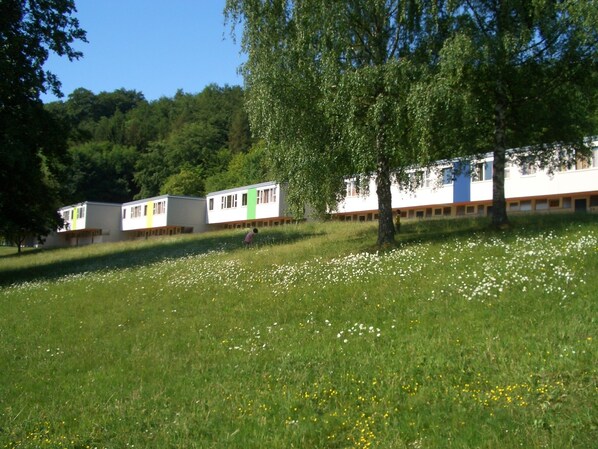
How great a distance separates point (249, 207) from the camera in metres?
56.7

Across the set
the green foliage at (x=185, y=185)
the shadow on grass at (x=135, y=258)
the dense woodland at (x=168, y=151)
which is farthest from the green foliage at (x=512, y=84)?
the green foliage at (x=185, y=185)

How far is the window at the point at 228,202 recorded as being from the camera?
59506 mm

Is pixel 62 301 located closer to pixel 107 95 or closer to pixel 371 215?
pixel 371 215

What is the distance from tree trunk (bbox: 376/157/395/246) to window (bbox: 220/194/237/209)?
134 ft

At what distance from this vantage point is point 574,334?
807cm

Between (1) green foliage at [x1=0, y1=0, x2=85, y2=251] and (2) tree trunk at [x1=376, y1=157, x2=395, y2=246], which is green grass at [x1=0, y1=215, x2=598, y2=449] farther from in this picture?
(1) green foliage at [x1=0, y1=0, x2=85, y2=251]

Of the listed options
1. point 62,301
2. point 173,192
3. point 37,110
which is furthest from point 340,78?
point 173,192

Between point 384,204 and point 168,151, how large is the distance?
9474 cm

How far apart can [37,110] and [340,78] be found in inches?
654

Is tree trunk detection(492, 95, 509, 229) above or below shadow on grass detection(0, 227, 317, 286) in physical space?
above

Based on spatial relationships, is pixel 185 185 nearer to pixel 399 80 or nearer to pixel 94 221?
pixel 94 221

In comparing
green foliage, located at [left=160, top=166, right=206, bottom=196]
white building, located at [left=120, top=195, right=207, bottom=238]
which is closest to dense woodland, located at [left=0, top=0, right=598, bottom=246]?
white building, located at [left=120, top=195, right=207, bottom=238]

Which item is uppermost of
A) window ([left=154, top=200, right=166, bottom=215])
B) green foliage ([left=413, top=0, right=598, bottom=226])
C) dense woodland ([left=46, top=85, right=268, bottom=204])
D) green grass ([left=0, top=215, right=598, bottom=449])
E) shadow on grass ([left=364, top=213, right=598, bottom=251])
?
dense woodland ([left=46, top=85, right=268, bottom=204])

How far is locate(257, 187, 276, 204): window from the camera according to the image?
53938mm
